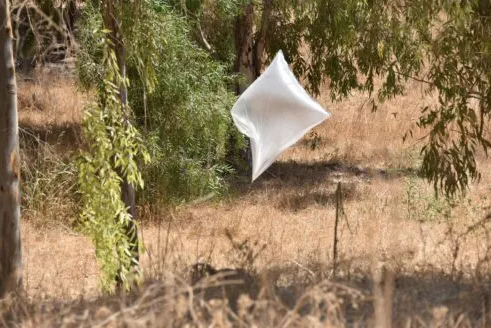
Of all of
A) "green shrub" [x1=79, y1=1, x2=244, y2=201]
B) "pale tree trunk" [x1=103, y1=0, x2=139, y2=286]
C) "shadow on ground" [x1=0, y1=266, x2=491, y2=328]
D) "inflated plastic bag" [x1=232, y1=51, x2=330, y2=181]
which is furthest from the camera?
"green shrub" [x1=79, y1=1, x2=244, y2=201]

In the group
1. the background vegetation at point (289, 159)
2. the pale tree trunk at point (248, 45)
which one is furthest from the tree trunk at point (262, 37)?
the background vegetation at point (289, 159)

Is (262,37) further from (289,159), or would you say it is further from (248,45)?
(289,159)

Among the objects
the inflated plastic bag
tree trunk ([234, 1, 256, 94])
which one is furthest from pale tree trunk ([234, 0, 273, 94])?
the inflated plastic bag

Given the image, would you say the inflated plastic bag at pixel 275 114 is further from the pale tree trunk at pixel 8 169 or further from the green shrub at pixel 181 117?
the green shrub at pixel 181 117

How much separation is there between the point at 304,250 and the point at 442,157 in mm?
2327

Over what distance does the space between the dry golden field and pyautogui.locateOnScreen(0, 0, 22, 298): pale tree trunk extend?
34 centimetres

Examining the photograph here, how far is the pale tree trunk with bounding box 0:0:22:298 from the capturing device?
754cm

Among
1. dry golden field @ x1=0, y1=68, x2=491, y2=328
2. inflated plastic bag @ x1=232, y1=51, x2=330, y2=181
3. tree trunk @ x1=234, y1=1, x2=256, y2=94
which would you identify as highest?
tree trunk @ x1=234, y1=1, x2=256, y2=94

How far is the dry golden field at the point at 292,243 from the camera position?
4797mm

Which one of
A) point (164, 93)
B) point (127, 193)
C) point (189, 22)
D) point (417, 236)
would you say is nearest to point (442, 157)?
point (417, 236)

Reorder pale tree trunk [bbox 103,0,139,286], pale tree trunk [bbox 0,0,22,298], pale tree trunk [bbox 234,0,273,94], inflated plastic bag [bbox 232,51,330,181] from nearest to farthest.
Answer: pale tree trunk [bbox 0,0,22,298]
pale tree trunk [bbox 103,0,139,286]
inflated plastic bag [bbox 232,51,330,181]
pale tree trunk [bbox 234,0,273,94]

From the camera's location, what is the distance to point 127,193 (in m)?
9.28

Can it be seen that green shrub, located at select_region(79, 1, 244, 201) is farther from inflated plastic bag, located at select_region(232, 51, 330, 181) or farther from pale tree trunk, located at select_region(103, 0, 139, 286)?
pale tree trunk, located at select_region(103, 0, 139, 286)

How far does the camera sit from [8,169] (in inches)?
305
